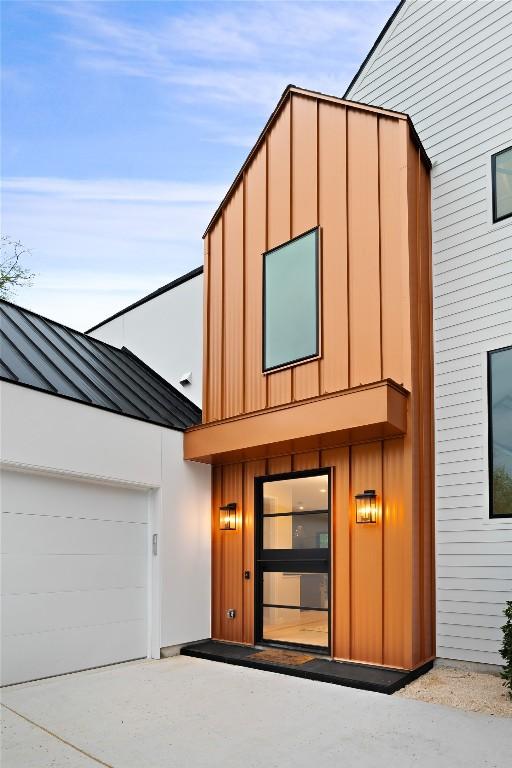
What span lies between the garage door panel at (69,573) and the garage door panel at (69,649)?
0.42 m

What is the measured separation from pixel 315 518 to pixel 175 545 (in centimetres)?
175

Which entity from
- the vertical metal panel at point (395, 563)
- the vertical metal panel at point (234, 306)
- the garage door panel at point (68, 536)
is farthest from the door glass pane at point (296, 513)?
the garage door panel at point (68, 536)

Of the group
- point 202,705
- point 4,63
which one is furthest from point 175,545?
point 4,63

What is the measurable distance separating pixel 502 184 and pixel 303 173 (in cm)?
228

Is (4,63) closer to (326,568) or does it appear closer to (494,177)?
(494,177)

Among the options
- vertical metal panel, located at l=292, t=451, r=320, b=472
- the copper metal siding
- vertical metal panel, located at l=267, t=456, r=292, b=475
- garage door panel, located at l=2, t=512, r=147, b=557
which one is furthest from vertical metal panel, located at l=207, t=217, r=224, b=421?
garage door panel, located at l=2, t=512, r=147, b=557

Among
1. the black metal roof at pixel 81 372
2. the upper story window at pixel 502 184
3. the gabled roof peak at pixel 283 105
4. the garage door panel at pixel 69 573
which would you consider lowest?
the garage door panel at pixel 69 573

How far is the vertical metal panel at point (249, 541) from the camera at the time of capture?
7543 mm

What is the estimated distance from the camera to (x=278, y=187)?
801cm

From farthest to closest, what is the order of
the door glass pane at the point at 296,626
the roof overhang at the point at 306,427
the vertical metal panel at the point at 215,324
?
the vertical metal panel at the point at 215,324, the door glass pane at the point at 296,626, the roof overhang at the point at 306,427

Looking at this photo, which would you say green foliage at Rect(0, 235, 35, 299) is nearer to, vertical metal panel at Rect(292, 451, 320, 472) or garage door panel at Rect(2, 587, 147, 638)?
garage door panel at Rect(2, 587, 147, 638)

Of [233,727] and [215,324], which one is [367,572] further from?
[215,324]

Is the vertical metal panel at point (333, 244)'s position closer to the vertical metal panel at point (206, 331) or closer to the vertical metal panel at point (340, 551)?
the vertical metal panel at point (340, 551)

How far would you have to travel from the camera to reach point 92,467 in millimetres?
6809
